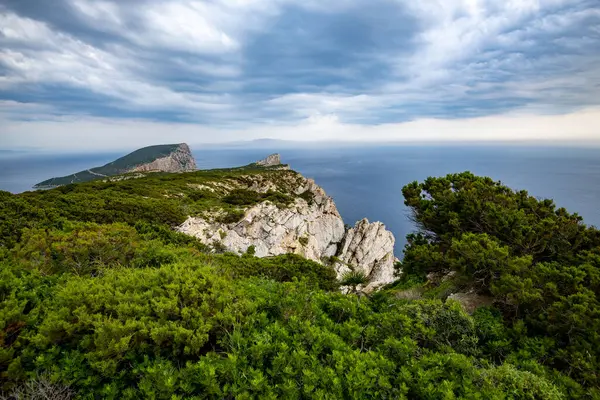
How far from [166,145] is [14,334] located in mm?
206597

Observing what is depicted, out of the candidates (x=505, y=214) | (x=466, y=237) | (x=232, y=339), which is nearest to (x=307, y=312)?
(x=232, y=339)

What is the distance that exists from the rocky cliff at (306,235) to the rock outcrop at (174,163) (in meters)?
95.4

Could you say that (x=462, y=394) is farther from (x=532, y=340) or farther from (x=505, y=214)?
(x=505, y=214)

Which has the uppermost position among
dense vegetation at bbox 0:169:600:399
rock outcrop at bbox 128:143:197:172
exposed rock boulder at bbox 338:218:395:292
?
rock outcrop at bbox 128:143:197:172

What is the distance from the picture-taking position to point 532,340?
6305 mm

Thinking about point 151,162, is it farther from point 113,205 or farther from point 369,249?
point 113,205

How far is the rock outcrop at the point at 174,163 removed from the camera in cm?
13195

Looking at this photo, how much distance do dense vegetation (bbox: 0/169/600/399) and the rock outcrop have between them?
12373 centimetres

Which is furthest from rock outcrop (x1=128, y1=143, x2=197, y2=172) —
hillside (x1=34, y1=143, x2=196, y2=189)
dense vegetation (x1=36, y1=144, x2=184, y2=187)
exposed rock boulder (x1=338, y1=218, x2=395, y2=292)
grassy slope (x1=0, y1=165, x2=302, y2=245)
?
exposed rock boulder (x1=338, y1=218, x2=395, y2=292)

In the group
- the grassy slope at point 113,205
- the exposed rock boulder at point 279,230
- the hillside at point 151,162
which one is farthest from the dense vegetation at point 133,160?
the exposed rock boulder at point 279,230

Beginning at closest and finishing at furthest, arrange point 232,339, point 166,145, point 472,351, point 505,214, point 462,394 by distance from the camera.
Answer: point 462,394 < point 232,339 < point 472,351 < point 505,214 < point 166,145

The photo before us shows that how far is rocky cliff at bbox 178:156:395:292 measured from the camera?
2541 cm

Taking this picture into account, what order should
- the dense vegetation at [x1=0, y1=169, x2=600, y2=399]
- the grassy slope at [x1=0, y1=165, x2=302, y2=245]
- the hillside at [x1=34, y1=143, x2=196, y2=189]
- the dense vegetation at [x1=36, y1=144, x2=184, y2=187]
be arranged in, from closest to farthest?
the dense vegetation at [x1=0, y1=169, x2=600, y2=399] < the grassy slope at [x1=0, y1=165, x2=302, y2=245] < the hillside at [x1=34, y1=143, x2=196, y2=189] < the dense vegetation at [x1=36, y1=144, x2=184, y2=187]

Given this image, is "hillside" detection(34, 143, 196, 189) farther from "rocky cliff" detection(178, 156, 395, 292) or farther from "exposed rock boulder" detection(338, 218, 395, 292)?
"exposed rock boulder" detection(338, 218, 395, 292)
